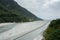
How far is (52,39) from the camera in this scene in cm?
2033

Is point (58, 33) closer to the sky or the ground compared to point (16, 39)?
closer to the sky

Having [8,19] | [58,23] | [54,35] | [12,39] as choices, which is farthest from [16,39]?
[8,19]

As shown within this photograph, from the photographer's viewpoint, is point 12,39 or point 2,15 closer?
point 12,39

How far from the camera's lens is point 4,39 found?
131 ft

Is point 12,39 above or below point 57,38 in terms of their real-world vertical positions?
below

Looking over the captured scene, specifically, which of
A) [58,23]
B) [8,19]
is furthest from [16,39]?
[8,19]

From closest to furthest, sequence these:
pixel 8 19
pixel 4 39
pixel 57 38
→ pixel 57 38, pixel 4 39, pixel 8 19

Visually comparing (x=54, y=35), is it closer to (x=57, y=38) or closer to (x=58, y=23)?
(x=57, y=38)

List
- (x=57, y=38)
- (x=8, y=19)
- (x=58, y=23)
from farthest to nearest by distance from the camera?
(x=8, y=19), (x=58, y=23), (x=57, y=38)

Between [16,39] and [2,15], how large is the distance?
128539 millimetres

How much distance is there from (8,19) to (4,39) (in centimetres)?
12490

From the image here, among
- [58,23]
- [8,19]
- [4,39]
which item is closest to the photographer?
[58,23]

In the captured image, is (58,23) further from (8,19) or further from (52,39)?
(8,19)

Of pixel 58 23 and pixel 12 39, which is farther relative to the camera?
pixel 12 39
